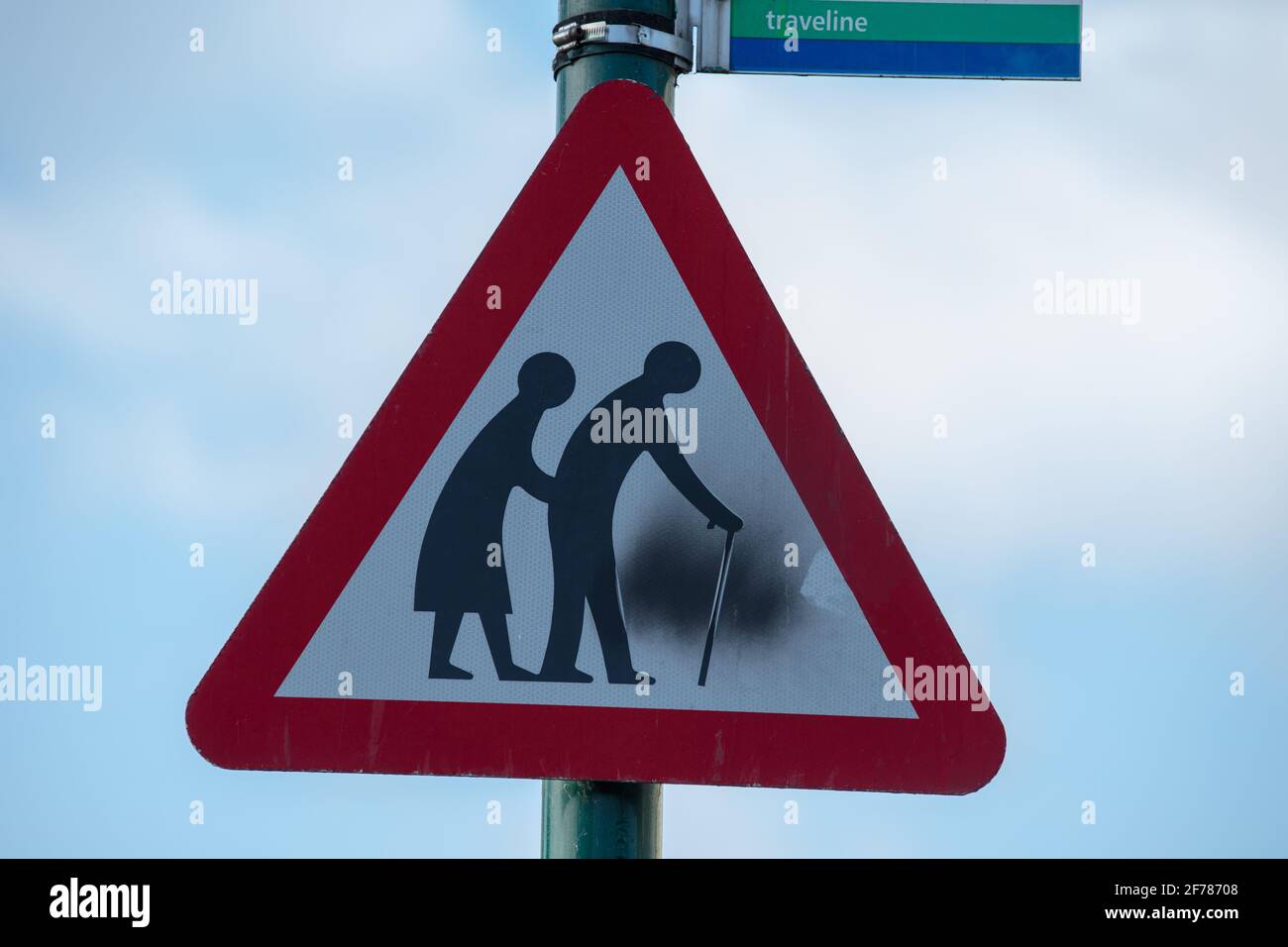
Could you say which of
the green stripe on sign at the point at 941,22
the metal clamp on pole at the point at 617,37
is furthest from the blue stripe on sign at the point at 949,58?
the metal clamp on pole at the point at 617,37

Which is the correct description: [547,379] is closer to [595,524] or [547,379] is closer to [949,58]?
[595,524]

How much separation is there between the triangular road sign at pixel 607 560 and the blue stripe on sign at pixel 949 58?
535mm

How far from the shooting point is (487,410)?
184 centimetres

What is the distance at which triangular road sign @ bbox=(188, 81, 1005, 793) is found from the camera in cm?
175

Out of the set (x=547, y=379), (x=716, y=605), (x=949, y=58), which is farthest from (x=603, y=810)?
(x=949, y=58)

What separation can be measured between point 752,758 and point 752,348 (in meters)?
0.51

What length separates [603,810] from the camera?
70.4 inches

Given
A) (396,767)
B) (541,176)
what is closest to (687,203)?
(541,176)

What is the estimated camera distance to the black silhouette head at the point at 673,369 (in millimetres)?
1825

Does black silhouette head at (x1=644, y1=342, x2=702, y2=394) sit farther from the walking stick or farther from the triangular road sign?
the walking stick

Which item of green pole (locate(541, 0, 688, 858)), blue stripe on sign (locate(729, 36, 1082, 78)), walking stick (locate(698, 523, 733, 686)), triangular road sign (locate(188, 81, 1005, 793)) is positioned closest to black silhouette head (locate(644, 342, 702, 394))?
triangular road sign (locate(188, 81, 1005, 793))

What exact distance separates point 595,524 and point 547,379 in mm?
201

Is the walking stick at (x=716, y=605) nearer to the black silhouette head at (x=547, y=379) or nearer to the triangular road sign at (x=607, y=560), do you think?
the triangular road sign at (x=607, y=560)

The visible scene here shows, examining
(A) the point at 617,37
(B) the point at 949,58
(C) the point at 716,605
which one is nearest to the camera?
(C) the point at 716,605
